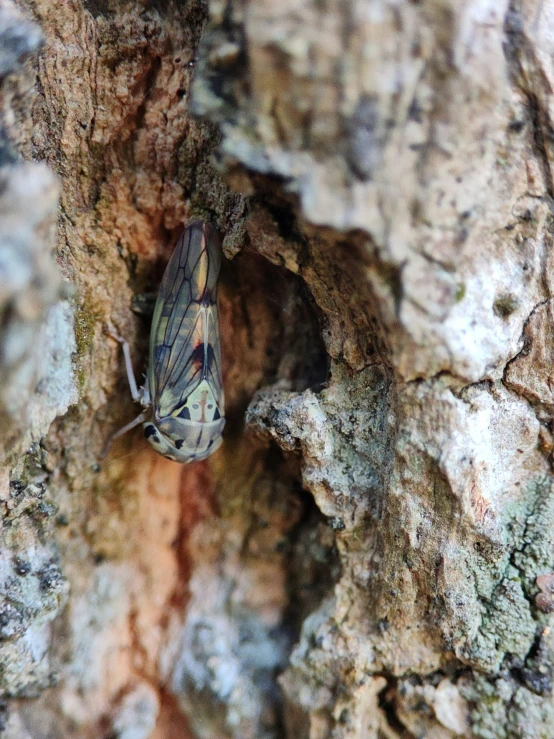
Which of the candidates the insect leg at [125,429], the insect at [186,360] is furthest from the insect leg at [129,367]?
the insect leg at [125,429]

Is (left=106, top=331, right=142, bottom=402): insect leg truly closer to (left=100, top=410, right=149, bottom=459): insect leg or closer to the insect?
the insect

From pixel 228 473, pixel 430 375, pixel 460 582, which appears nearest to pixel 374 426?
pixel 430 375

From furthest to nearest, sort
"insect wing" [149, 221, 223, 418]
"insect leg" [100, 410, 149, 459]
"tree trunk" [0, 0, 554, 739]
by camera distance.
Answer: "insect leg" [100, 410, 149, 459] < "insect wing" [149, 221, 223, 418] < "tree trunk" [0, 0, 554, 739]

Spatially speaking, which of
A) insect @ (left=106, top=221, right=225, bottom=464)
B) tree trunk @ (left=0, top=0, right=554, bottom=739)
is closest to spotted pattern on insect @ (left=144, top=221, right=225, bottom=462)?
insect @ (left=106, top=221, right=225, bottom=464)

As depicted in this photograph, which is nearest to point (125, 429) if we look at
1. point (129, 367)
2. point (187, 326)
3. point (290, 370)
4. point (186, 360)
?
point (129, 367)

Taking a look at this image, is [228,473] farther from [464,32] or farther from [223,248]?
[464,32]

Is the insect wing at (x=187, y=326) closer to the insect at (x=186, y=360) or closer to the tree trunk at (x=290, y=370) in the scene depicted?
the insect at (x=186, y=360)
